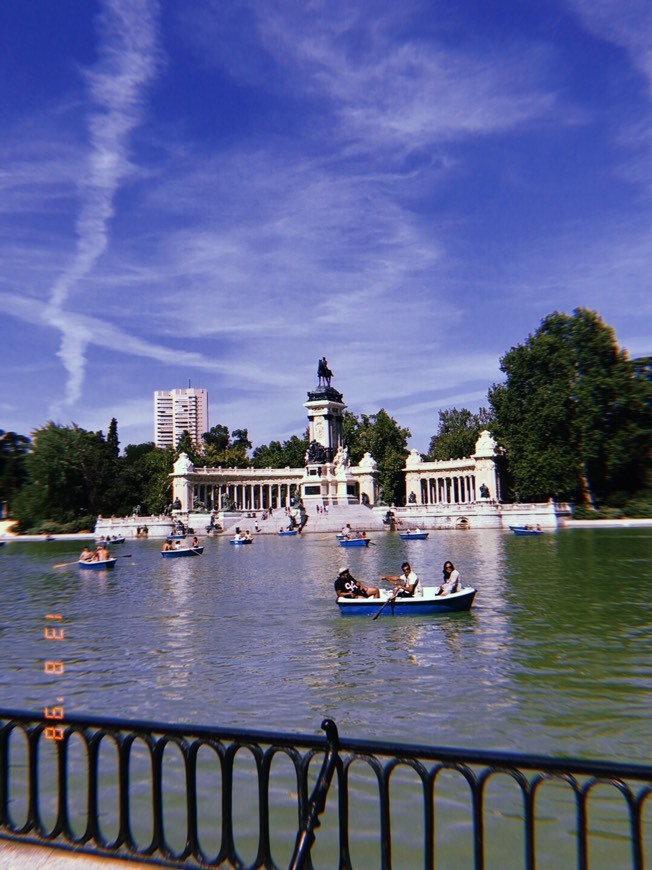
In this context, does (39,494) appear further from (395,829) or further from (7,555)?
(395,829)

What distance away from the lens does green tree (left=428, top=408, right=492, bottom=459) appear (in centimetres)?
10131

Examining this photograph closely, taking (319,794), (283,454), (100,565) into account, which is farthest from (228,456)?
(319,794)

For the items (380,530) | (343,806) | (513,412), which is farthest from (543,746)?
(513,412)

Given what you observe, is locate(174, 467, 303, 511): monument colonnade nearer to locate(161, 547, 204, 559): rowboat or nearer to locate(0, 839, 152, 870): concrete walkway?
locate(161, 547, 204, 559): rowboat

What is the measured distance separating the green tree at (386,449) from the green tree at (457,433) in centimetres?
690

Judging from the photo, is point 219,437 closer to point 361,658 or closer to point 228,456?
point 228,456

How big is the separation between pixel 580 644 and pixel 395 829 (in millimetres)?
9005

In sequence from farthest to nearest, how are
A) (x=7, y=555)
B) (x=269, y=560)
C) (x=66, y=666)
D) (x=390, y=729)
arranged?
1. (x=7, y=555)
2. (x=269, y=560)
3. (x=66, y=666)
4. (x=390, y=729)

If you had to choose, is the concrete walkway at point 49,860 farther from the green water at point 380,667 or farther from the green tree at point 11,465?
the green tree at point 11,465

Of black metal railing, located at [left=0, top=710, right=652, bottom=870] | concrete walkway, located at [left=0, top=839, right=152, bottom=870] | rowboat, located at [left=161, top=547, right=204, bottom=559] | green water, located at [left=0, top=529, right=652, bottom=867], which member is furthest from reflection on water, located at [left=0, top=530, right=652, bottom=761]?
rowboat, located at [left=161, top=547, right=204, bottom=559]

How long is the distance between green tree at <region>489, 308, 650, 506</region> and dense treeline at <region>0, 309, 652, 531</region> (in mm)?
90

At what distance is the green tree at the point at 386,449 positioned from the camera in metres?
93.8

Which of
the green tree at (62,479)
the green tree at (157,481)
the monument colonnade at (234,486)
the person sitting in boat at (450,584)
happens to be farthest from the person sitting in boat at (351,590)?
the green tree at (157,481)

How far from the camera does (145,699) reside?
1283 cm
